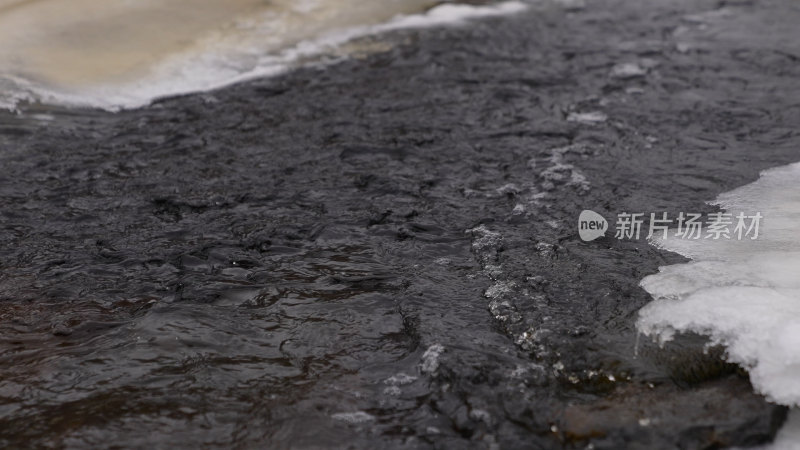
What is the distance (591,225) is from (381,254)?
1.16 metres

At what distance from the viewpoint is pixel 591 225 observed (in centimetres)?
451

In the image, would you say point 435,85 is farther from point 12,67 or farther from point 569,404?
point 569,404

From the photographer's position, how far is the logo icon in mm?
4406

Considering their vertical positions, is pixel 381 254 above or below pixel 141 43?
below

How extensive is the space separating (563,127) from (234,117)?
2.34 m

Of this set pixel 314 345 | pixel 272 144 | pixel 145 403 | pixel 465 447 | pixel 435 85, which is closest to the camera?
pixel 465 447

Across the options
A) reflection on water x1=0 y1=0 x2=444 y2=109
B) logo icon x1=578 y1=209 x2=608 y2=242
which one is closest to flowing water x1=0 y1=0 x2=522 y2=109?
reflection on water x1=0 y1=0 x2=444 y2=109

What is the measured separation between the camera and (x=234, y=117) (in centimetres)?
603

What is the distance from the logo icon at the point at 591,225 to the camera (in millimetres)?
4406

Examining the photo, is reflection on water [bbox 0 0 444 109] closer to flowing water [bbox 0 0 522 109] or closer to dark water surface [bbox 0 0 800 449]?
flowing water [bbox 0 0 522 109]

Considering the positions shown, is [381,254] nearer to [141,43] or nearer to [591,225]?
[591,225]

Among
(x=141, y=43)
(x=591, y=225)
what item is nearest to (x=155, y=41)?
(x=141, y=43)

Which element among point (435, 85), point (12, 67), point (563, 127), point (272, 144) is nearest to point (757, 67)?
point (563, 127)

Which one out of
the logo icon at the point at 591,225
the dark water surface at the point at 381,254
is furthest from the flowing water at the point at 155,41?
the logo icon at the point at 591,225
